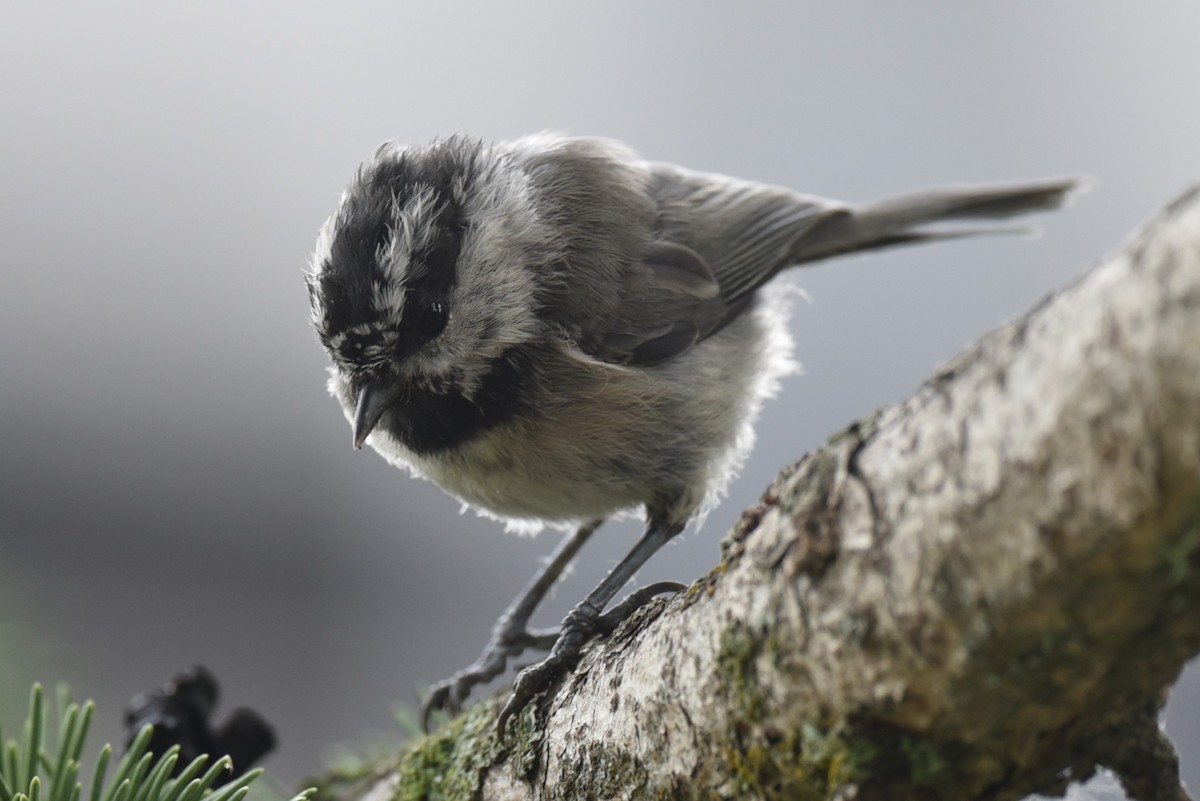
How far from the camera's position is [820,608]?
673 mm

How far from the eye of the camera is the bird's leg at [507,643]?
177 cm

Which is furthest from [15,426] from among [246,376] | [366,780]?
[366,780]

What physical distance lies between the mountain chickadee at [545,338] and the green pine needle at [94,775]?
41cm

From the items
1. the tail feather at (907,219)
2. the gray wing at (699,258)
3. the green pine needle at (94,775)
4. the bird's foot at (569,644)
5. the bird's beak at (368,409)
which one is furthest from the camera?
the tail feather at (907,219)

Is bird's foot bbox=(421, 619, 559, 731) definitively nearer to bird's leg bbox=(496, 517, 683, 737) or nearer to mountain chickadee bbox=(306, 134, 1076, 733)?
mountain chickadee bbox=(306, 134, 1076, 733)

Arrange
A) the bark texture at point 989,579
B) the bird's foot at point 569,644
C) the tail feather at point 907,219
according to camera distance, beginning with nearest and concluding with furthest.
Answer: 1. the bark texture at point 989,579
2. the bird's foot at point 569,644
3. the tail feather at point 907,219

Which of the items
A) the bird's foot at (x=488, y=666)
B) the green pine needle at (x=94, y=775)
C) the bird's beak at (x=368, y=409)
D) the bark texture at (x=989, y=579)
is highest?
the bird's beak at (x=368, y=409)

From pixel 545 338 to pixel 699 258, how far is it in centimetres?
47

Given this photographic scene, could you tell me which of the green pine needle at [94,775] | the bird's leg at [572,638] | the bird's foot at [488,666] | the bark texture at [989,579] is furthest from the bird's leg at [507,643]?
the bark texture at [989,579]

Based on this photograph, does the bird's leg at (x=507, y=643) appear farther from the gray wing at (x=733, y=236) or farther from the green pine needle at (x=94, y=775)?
the green pine needle at (x=94, y=775)

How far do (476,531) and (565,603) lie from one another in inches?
18.6

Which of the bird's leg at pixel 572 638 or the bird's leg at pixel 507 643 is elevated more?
the bird's leg at pixel 507 643

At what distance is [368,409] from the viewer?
1.42 metres

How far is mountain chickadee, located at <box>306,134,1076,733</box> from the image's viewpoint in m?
1.44
